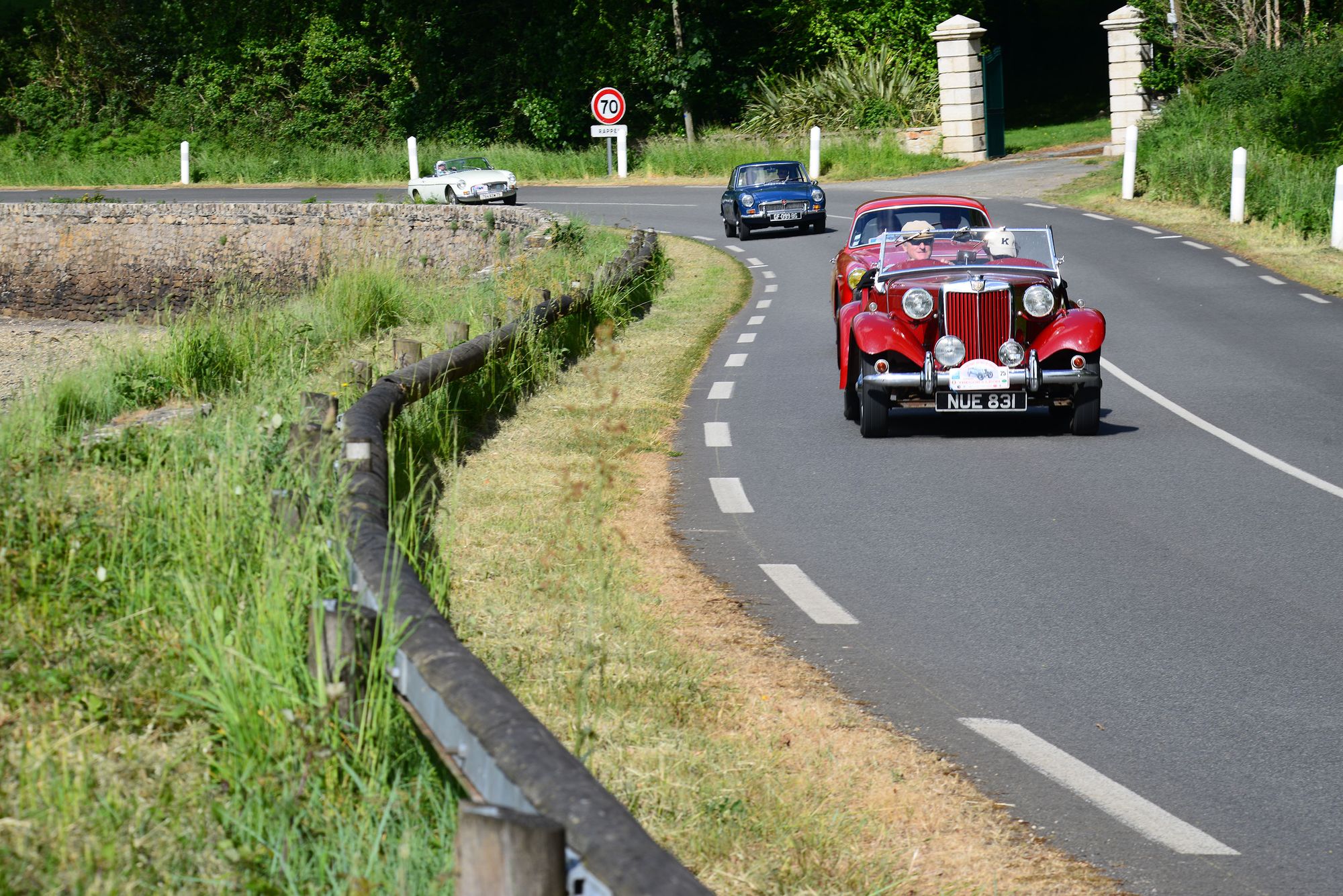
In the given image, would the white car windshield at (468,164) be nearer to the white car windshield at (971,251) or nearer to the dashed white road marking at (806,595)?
the white car windshield at (971,251)

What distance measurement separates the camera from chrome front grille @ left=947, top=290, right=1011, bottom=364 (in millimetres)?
10930

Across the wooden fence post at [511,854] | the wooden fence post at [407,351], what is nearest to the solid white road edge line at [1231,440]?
the wooden fence post at [407,351]

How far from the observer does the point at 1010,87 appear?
58.2 meters

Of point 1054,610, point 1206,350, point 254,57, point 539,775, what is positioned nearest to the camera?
point 539,775

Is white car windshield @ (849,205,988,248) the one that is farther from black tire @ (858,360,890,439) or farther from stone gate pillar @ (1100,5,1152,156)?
stone gate pillar @ (1100,5,1152,156)

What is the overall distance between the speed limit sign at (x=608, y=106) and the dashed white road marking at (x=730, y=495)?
33939 millimetres

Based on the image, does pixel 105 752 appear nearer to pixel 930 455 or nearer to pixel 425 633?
pixel 425 633

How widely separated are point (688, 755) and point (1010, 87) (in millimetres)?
56742

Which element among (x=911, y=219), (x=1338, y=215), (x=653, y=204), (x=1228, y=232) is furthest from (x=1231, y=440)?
(x=653, y=204)

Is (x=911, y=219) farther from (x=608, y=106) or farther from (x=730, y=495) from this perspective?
(x=608, y=106)

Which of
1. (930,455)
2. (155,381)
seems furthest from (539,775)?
(155,381)

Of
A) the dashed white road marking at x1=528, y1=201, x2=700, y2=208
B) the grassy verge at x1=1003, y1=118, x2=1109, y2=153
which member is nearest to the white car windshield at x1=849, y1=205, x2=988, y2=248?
the dashed white road marking at x1=528, y1=201, x2=700, y2=208

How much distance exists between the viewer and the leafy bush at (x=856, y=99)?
1697 inches

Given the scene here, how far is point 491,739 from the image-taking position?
347 centimetres
